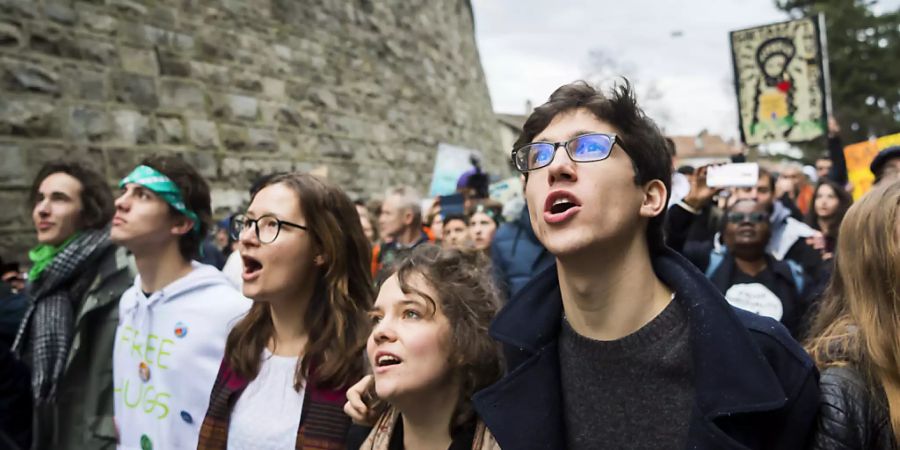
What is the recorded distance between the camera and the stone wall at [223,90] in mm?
5602

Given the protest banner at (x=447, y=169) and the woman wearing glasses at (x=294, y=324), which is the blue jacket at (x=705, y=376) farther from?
the protest banner at (x=447, y=169)

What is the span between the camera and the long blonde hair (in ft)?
5.95

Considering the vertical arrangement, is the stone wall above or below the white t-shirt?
above

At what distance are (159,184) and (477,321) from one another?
71.1 inches

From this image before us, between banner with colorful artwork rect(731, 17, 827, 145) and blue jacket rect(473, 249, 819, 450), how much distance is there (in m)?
5.00

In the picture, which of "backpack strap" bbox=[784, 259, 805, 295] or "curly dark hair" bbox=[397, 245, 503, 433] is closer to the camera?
"curly dark hair" bbox=[397, 245, 503, 433]

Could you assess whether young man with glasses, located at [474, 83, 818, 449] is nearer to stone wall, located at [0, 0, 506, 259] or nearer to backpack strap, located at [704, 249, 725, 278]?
backpack strap, located at [704, 249, 725, 278]

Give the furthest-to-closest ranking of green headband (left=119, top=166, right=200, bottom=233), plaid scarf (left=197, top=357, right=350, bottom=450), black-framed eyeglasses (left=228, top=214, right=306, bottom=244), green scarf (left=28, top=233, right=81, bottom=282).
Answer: green scarf (left=28, top=233, right=81, bottom=282) < green headband (left=119, top=166, right=200, bottom=233) < black-framed eyeglasses (left=228, top=214, right=306, bottom=244) < plaid scarf (left=197, top=357, right=350, bottom=450)

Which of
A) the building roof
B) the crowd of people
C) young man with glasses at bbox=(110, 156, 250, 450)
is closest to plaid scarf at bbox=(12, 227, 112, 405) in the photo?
the crowd of people

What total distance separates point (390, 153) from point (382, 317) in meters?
8.78

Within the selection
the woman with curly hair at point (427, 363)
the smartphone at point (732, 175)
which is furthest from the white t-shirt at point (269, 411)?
the smartphone at point (732, 175)

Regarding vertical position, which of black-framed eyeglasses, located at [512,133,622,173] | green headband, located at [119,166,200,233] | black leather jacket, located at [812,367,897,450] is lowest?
black leather jacket, located at [812,367,897,450]

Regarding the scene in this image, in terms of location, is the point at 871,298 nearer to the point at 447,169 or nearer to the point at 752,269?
the point at 752,269

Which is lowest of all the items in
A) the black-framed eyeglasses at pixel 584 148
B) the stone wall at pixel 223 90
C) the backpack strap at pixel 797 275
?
the backpack strap at pixel 797 275
